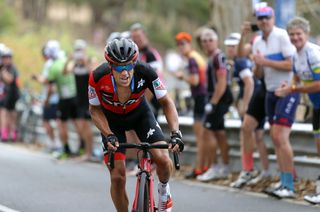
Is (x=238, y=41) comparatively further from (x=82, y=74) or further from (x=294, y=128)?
(x=82, y=74)

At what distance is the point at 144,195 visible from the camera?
Answer: 731cm

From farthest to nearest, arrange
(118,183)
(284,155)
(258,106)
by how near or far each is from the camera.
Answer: (258,106) → (284,155) → (118,183)

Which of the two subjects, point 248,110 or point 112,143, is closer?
point 112,143

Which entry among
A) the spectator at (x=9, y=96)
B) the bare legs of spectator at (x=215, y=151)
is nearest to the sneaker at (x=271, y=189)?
the bare legs of spectator at (x=215, y=151)

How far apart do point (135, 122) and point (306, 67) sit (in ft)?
8.99

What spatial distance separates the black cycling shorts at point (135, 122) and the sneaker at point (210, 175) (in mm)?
4109

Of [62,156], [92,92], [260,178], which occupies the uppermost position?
[92,92]

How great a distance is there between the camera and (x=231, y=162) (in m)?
12.5

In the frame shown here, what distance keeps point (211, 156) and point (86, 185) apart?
1.95 m

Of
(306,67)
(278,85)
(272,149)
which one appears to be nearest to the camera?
(306,67)

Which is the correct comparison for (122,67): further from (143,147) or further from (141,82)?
(143,147)

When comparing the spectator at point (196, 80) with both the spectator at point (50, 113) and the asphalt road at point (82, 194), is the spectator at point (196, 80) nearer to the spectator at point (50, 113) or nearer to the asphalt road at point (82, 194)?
the asphalt road at point (82, 194)

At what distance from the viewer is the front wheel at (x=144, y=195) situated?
23.6 ft

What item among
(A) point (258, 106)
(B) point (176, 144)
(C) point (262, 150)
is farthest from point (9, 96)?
(B) point (176, 144)
